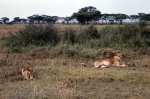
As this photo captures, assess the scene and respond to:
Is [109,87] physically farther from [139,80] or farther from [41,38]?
[41,38]

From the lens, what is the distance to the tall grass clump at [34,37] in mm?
18766

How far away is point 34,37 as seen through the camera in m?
19.2

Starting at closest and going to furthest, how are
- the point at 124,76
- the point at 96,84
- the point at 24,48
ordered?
the point at 96,84 < the point at 124,76 < the point at 24,48

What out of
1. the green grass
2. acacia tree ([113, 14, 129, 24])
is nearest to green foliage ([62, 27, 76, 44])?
the green grass

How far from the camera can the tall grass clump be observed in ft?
61.6

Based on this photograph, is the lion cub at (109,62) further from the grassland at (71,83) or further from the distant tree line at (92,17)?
the distant tree line at (92,17)

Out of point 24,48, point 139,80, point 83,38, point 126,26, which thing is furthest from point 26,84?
point 126,26

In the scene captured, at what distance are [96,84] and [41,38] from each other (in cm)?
1041

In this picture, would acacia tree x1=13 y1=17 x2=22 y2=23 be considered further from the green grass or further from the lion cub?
the green grass

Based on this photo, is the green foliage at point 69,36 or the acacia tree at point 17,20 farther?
the acacia tree at point 17,20

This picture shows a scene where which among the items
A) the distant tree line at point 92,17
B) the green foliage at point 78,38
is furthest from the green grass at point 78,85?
the distant tree line at point 92,17

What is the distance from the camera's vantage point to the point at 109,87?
9.06 m

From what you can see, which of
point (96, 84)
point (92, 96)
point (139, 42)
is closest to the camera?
point (92, 96)

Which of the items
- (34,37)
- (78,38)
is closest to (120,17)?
(78,38)
